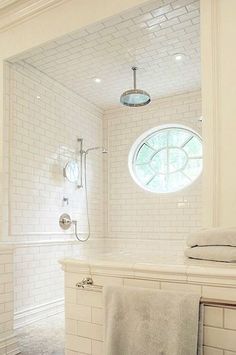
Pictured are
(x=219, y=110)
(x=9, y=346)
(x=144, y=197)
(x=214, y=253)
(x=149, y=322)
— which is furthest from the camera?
(x=144, y=197)

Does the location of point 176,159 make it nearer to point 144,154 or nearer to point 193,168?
point 193,168

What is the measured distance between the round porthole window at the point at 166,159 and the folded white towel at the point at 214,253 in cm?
288

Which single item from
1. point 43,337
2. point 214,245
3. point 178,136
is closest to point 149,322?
point 214,245

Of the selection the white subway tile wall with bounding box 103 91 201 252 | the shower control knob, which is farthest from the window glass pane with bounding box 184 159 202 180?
the shower control knob

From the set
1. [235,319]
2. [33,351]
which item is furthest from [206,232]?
[33,351]

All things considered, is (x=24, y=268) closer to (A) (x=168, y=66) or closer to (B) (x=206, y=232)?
(B) (x=206, y=232)

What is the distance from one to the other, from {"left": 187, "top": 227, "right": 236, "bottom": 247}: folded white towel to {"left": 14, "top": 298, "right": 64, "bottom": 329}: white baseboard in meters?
2.49

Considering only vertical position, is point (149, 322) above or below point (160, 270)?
below

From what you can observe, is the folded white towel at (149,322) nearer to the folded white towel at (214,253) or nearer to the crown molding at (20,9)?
the folded white towel at (214,253)

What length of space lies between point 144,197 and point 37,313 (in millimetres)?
2052

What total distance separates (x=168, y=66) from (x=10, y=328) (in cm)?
315

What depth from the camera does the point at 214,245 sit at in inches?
62.4

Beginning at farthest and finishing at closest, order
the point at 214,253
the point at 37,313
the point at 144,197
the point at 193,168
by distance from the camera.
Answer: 1. the point at 144,197
2. the point at 193,168
3. the point at 37,313
4. the point at 214,253

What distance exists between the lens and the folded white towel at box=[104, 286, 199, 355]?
128 centimetres
